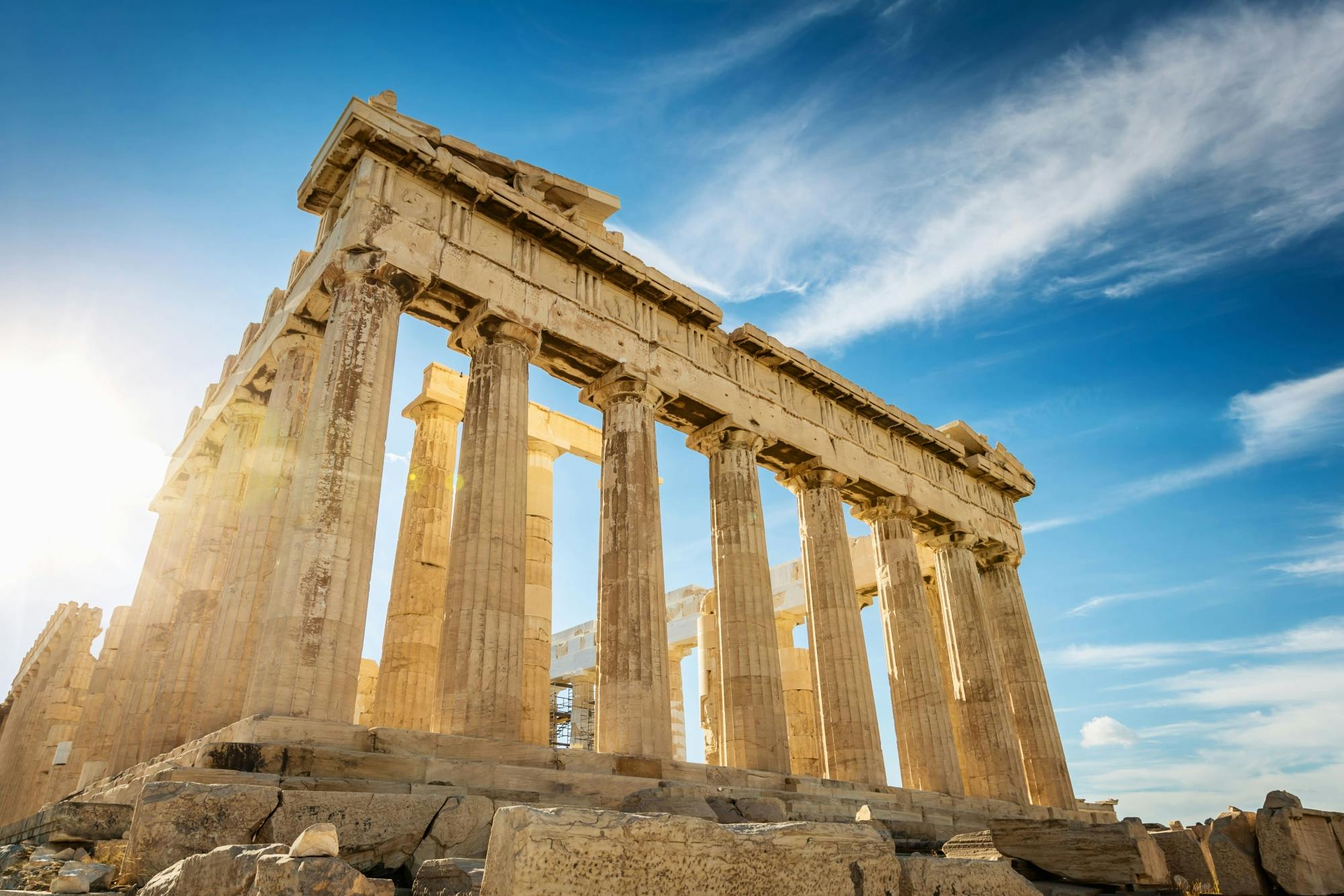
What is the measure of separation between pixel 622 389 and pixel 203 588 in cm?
896

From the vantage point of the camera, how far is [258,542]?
46.5 feet

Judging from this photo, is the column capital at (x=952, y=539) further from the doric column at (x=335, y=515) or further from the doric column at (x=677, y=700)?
the doric column at (x=335, y=515)

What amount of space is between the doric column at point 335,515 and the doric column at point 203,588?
10.9 feet

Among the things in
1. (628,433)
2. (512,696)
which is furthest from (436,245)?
(512,696)

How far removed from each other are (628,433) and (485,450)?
359 cm

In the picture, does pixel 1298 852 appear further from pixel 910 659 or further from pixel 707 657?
pixel 707 657

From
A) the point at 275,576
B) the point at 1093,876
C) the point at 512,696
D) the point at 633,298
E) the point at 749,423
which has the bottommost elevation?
the point at 1093,876

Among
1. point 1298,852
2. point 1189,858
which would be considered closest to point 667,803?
point 1189,858

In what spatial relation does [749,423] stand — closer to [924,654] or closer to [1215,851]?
[924,654]

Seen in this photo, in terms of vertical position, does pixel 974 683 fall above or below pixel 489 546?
below

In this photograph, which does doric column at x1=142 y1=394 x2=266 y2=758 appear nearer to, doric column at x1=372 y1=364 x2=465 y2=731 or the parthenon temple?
the parthenon temple

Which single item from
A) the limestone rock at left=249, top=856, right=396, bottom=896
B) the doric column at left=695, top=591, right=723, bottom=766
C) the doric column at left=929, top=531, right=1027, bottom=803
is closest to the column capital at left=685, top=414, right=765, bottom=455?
the doric column at left=695, top=591, right=723, bottom=766

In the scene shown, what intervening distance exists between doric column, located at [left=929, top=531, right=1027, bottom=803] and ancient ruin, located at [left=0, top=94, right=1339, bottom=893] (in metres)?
0.09

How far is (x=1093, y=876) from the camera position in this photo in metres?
9.09
